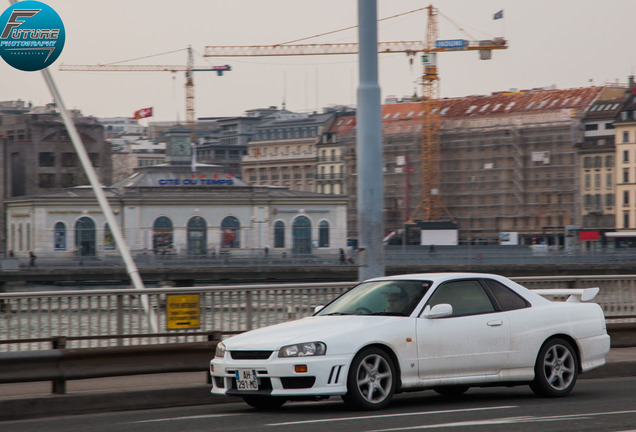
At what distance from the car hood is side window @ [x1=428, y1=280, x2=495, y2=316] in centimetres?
61

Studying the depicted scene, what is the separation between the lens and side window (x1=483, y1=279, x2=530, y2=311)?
1112 cm

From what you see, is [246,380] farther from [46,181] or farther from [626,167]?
[46,181]

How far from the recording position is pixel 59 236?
93.4 metres

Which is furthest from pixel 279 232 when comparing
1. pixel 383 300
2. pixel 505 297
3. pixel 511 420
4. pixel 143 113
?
pixel 143 113

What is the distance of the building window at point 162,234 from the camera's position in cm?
9575

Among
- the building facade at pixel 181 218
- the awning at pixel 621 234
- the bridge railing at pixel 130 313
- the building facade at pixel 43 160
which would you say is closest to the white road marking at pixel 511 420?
the bridge railing at pixel 130 313

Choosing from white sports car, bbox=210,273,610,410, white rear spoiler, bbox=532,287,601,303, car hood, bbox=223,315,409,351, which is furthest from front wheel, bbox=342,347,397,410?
white rear spoiler, bbox=532,287,601,303

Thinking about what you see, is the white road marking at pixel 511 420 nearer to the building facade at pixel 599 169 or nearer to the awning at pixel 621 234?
the awning at pixel 621 234

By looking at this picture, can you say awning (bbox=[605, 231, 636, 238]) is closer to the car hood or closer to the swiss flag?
the swiss flag

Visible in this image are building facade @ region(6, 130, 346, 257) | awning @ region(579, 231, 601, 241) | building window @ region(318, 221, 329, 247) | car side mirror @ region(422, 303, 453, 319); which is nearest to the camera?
car side mirror @ region(422, 303, 453, 319)

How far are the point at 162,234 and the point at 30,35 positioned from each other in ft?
269

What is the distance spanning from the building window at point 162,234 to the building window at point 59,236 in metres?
7.87

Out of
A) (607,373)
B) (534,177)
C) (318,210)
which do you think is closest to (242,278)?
(318,210)

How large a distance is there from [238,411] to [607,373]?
5.52 metres
